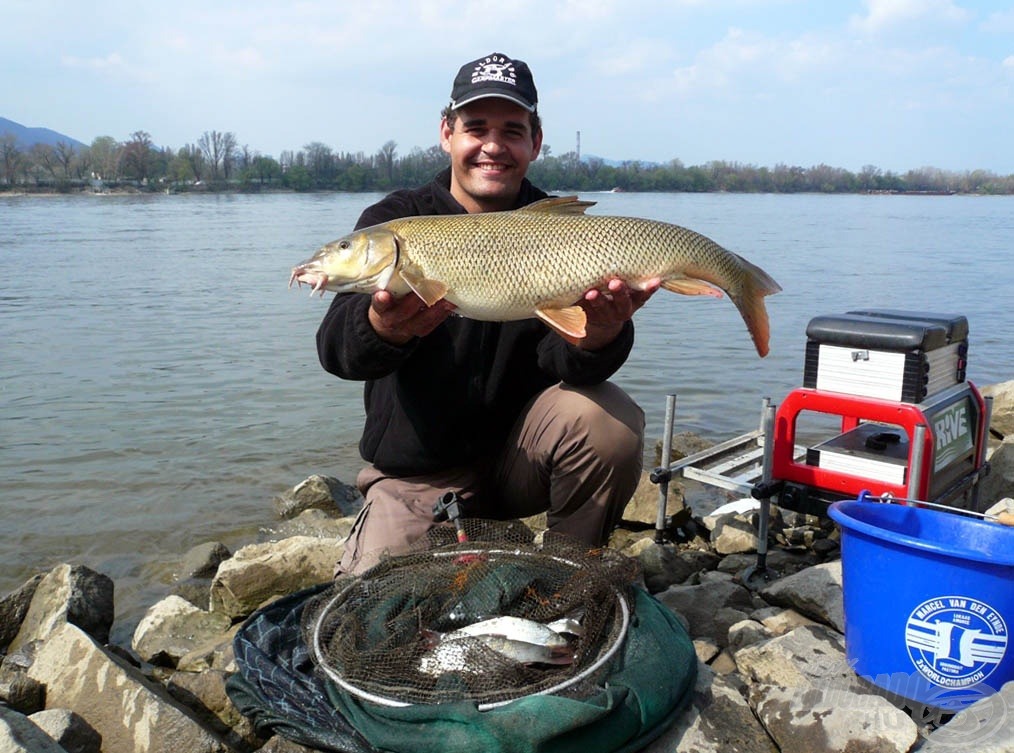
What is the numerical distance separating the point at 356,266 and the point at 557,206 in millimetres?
746

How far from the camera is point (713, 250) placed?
3074 millimetres

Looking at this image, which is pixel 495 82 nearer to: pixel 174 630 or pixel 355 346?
pixel 355 346

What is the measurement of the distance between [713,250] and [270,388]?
6.98 m

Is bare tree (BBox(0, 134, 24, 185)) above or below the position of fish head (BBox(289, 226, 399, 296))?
above

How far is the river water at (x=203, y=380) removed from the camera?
5902mm

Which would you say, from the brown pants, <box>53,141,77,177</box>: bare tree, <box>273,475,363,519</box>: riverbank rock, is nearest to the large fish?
the brown pants

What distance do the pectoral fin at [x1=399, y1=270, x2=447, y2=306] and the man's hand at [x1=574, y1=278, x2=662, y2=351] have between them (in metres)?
0.48

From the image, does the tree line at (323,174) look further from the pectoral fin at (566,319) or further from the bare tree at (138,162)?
the pectoral fin at (566,319)

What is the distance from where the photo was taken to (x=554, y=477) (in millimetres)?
3441

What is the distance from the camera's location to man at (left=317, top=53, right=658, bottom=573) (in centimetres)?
335

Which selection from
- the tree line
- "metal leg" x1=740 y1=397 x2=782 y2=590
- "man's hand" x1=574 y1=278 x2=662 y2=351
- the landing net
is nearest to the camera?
the landing net

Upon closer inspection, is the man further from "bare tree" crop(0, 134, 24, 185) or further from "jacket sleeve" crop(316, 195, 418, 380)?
"bare tree" crop(0, 134, 24, 185)

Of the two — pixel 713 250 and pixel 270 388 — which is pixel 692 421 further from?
pixel 713 250

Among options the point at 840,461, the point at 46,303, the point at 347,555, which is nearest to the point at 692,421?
the point at 840,461
